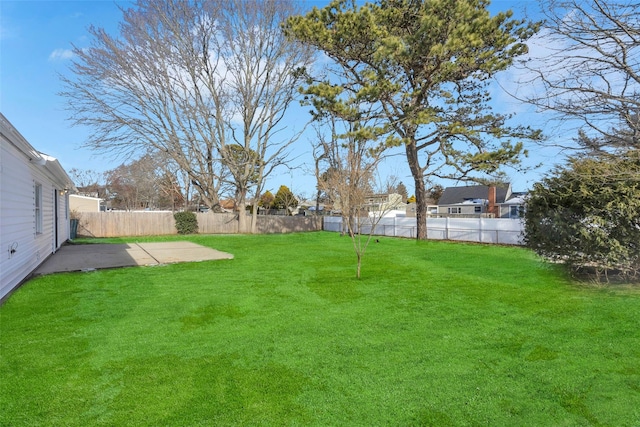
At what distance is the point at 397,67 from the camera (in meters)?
13.2

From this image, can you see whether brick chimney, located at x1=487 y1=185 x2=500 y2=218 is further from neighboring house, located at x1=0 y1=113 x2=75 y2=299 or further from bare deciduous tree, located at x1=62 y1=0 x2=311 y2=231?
neighboring house, located at x1=0 y1=113 x2=75 y2=299

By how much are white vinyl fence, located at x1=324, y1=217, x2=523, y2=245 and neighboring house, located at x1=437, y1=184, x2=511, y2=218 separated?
37.3ft

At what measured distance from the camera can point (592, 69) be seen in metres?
4.24

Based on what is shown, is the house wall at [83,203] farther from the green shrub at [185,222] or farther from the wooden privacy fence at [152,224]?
the green shrub at [185,222]

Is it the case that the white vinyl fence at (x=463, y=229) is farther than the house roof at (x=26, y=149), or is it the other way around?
the white vinyl fence at (x=463, y=229)

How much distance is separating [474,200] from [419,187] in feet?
63.4

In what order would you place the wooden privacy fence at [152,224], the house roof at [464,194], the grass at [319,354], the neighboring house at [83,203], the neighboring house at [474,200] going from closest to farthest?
the grass at [319,354]
the wooden privacy fence at [152,224]
the neighboring house at [83,203]
the neighboring house at [474,200]
the house roof at [464,194]

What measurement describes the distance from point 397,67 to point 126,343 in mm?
12577

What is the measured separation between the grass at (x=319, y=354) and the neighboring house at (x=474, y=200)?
24119mm

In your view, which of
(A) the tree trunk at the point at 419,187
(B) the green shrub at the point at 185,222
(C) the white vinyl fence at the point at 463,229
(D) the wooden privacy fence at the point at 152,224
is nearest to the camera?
(C) the white vinyl fence at the point at 463,229

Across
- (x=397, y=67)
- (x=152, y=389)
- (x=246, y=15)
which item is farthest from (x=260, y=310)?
(x=246, y=15)

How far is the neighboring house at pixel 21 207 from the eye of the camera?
4.83m

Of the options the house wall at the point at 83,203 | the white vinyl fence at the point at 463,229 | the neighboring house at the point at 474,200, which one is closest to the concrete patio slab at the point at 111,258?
the white vinyl fence at the point at 463,229

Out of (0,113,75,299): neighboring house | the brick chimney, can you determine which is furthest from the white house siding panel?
the brick chimney
